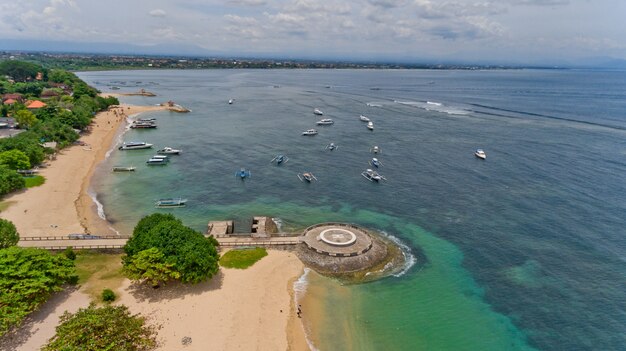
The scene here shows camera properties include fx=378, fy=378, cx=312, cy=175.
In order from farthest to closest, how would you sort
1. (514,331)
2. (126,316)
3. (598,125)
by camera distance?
(598,125)
(514,331)
(126,316)

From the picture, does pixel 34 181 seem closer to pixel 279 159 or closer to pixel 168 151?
pixel 168 151

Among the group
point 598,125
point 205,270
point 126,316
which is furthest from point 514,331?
point 598,125

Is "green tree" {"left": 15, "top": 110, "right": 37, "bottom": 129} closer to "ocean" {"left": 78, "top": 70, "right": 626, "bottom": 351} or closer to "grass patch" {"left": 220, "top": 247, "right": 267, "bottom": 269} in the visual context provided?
"ocean" {"left": 78, "top": 70, "right": 626, "bottom": 351}

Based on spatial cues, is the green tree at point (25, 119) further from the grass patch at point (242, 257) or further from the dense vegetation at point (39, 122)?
the grass patch at point (242, 257)

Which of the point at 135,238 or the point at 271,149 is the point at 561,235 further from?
the point at 271,149

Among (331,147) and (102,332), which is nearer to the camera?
(102,332)

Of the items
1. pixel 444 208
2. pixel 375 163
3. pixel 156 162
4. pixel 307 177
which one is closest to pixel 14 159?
pixel 156 162
